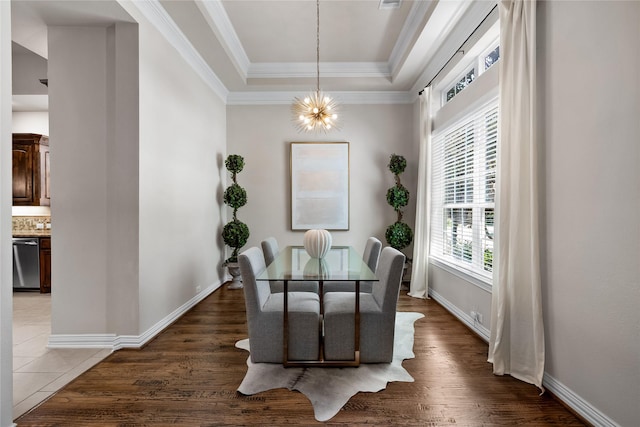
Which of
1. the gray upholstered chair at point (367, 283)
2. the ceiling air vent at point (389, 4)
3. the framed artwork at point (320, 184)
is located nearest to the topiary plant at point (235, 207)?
the framed artwork at point (320, 184)

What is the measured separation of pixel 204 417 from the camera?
187cm

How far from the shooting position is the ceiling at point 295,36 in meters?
2.84

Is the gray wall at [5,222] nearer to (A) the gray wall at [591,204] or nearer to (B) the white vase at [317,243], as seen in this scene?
(B) the white vase at [317,243]

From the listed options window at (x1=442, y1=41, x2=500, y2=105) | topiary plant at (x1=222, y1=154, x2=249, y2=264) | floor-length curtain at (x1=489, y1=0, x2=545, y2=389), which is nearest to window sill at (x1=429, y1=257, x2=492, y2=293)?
floor-length curtain at (x1=489, y1=0, x2=545, y2=389)

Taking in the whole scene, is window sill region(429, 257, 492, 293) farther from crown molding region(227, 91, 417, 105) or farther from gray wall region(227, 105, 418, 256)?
crown molding region(227, 91, 417, 105)

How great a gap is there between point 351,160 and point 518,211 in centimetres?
327

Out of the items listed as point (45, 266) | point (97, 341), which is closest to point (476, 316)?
point (97, 341)

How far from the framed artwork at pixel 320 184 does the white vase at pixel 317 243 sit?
2343 mm

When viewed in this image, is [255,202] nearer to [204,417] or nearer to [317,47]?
[317,47]

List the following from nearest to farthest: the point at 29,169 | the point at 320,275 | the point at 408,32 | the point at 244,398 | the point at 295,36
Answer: the point at 244,398 < the point at 320,275 < the point at 408,32 < the point at 295,36 < the point at 29,169

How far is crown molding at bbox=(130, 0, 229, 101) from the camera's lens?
288 centimetres

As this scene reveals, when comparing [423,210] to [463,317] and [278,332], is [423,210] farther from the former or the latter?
[278,332]

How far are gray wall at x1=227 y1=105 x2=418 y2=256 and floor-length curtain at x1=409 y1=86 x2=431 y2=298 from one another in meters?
0.68

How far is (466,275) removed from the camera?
3393 millimetres
